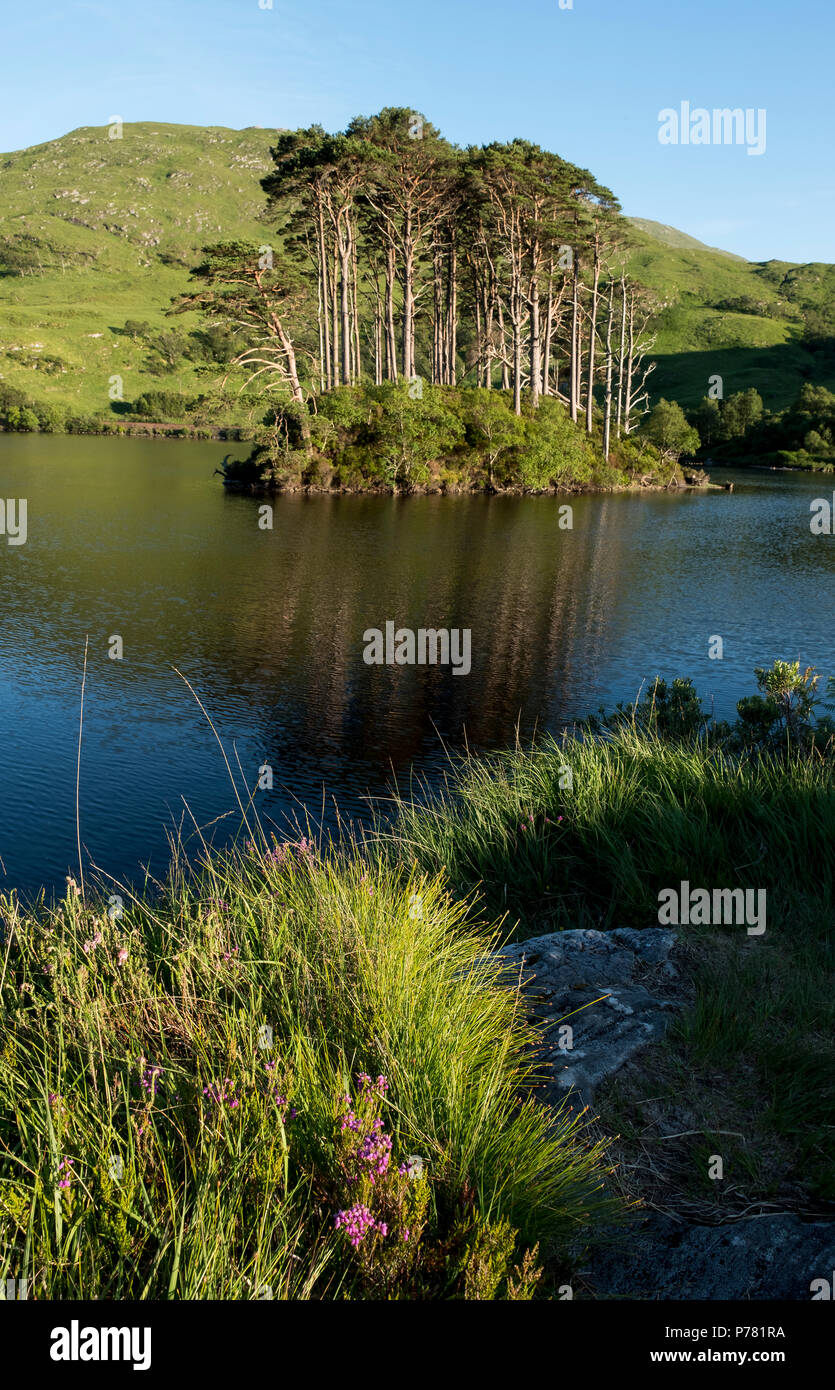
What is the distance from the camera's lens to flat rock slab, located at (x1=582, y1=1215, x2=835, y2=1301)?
3.29 m

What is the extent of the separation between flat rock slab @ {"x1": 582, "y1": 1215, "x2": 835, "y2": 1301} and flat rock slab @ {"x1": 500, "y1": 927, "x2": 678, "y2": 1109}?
794mm

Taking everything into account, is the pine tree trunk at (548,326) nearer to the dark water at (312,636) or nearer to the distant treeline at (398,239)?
the distant treeline at (398,239)

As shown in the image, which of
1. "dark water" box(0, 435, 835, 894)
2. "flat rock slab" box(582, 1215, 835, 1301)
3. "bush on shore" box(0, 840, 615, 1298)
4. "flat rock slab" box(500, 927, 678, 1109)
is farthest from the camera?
"dark water" box(0, 435, 835, 894)

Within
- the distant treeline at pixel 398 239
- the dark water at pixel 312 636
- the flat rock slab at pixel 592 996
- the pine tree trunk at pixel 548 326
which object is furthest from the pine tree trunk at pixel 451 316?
the flat rock slab at pixel 592 996

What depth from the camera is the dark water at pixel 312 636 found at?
44.6ft

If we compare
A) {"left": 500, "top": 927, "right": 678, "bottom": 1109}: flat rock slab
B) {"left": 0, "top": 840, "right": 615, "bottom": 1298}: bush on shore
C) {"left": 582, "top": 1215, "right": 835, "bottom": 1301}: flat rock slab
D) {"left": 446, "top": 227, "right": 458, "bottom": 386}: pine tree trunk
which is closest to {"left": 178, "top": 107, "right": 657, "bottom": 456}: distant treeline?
{"left": 446, "top": 227, "right": 458, "bottom": 386}: pine tree trunk

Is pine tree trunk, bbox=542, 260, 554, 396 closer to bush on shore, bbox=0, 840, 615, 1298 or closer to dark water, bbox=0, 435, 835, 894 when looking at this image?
dark water, bbox=0, 435, 835, 894

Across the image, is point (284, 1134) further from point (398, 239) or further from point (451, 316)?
point (451, 316)

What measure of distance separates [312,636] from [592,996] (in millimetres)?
17688

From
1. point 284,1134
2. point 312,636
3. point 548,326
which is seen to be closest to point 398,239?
point 548,326
